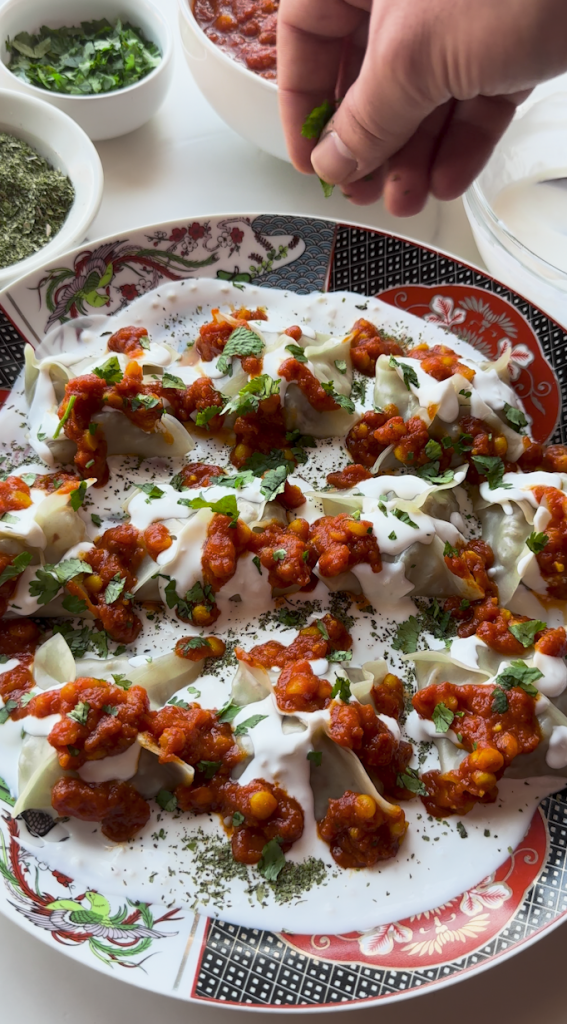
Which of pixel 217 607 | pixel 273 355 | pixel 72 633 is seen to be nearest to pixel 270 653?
pixel 217 607

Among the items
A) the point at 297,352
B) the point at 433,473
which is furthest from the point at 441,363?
the point at 297,352

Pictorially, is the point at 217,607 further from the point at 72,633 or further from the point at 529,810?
the point at 529,810

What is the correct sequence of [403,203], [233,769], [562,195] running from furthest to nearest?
1. [562,195]
2. [403,203]
3. [233,769]

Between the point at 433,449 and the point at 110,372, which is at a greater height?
the point at 110,372

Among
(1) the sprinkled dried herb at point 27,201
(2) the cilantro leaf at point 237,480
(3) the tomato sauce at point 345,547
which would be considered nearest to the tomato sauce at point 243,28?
(1) the sprinkled dried herb at point 27,201

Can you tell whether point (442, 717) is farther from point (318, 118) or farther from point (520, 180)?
point (520, 180)

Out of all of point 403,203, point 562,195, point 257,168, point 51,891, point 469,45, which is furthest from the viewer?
point 257,168

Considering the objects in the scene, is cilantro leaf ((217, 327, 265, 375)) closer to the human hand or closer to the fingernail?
the human hand
